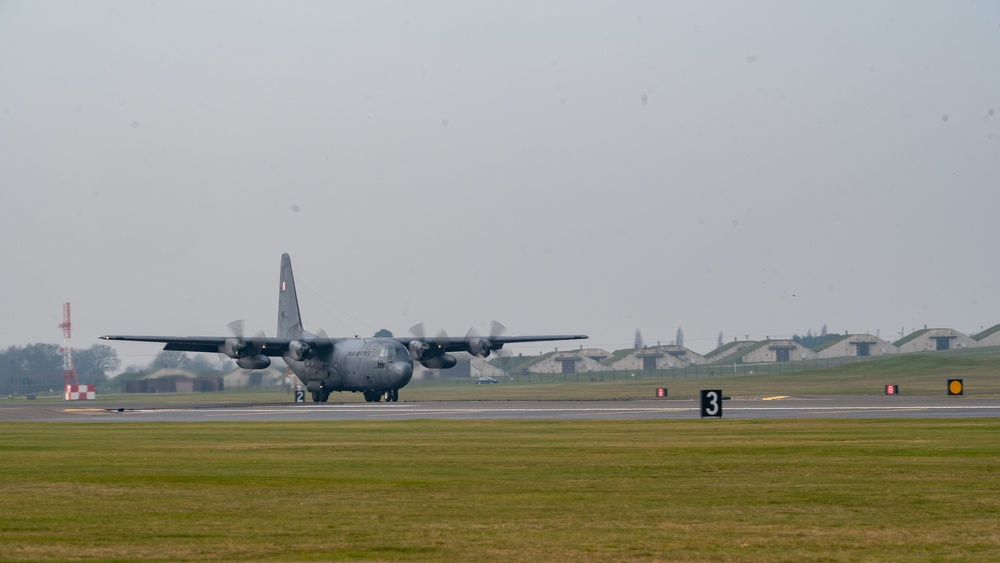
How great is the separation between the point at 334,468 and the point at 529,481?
180 inches

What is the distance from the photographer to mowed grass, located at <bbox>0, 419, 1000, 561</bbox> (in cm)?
1233

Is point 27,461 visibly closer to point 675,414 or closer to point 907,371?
point 675,414

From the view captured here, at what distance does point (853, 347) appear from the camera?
17775 centimetres

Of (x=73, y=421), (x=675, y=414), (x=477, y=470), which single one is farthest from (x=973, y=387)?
(x=477, y=470)

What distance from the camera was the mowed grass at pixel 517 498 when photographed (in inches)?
485

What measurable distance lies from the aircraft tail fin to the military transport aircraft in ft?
0.20

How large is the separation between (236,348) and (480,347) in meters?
14.0

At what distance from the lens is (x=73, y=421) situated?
45.3 metres

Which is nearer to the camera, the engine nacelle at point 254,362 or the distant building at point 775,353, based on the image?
the engine nacelle at point 254,362

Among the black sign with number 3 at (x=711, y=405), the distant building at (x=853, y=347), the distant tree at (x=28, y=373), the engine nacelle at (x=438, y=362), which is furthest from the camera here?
the distant building at (x=853, y=347)

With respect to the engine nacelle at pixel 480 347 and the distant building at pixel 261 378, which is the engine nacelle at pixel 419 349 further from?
the distant building at pixel 261 378

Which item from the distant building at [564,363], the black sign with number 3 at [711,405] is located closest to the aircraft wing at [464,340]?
the black sign with number 3 at [711,405]

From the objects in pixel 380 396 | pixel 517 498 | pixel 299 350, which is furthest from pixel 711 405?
pixel 299 350

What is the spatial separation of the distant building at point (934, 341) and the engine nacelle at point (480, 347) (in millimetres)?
116608
